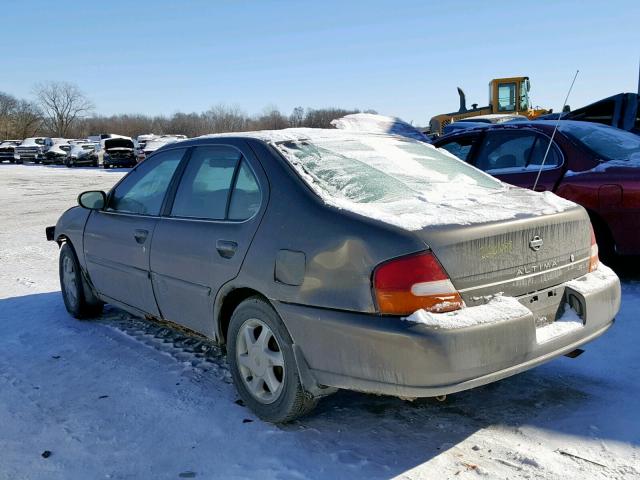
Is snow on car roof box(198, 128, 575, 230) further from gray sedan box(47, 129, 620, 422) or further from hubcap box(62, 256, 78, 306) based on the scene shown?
hubcap box(62, 256, 78, 306)

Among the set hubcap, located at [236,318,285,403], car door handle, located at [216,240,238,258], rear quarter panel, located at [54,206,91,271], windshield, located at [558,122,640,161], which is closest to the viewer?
hubcap, located at [236,318,285,403]

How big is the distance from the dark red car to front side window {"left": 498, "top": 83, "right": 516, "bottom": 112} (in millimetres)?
19525

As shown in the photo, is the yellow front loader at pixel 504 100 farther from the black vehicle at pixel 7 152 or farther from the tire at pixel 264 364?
the black vehicle at pixel 7 152

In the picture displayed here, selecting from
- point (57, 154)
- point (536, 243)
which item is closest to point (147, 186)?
point (536, 243)

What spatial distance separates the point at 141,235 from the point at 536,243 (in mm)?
2505

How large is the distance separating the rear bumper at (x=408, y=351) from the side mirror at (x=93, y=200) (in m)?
2.38

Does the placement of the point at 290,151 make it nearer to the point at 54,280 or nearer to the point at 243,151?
the point at 243,151

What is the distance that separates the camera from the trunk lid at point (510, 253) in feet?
8.74

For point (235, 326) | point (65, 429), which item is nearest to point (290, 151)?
point (235, 326)

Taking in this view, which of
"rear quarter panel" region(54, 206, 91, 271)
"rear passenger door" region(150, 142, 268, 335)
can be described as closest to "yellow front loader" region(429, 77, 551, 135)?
"rear quarter panel" region(54, 206, 91, 271)

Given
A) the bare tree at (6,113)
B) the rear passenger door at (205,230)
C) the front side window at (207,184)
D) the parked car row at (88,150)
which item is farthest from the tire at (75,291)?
the bare tree at (6,113)

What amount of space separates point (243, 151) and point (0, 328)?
2.88 metres

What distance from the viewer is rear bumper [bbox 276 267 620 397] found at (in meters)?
2.52

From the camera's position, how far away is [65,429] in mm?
3170
